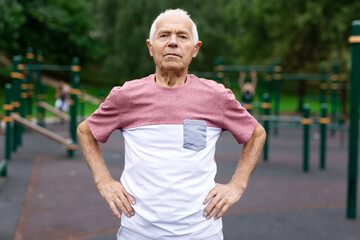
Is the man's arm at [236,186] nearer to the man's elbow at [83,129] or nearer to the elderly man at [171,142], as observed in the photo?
the elderly man at [171,142]

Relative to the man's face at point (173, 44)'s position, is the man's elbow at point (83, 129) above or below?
below

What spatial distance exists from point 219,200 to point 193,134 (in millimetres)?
277

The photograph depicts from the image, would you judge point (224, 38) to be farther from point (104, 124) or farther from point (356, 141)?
point (104, 124)

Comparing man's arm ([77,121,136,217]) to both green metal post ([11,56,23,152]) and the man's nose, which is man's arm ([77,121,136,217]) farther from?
green metal post ([11,56,23,152])

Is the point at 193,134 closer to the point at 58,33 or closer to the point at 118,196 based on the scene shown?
the point at 118,196

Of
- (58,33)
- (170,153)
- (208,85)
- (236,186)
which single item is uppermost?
(58,33)

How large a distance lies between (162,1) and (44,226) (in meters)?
22.7

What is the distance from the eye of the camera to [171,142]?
76.2 inches

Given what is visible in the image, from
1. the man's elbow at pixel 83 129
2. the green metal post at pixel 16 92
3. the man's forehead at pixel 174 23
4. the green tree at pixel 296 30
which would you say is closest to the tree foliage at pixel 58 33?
the green tree at pixel 296 30

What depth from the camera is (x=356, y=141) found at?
5082mm

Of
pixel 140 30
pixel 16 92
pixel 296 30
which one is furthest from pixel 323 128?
pixel 140 30

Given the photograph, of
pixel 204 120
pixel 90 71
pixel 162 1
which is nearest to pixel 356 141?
pixel 204 120

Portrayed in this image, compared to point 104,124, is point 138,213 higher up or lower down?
lower down

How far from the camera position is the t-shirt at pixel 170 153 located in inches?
76.0
